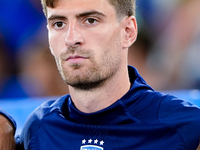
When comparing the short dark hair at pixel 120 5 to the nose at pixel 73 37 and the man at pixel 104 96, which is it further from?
the nose at pixel 73 37

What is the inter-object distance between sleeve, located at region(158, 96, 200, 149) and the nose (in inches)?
18.9

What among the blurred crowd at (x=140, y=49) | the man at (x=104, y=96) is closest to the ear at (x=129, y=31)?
the man at (x=104, y=96)

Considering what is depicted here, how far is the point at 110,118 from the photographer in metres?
1.64

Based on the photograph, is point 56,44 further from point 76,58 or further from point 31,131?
point 31,131

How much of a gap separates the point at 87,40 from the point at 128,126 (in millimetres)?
426

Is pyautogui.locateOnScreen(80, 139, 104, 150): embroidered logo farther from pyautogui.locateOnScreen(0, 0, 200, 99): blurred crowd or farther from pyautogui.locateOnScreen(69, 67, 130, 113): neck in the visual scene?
pyautogui.locateOnScreen(0, 0, 200, 99): blurred crowd

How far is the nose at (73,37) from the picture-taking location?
155 cm

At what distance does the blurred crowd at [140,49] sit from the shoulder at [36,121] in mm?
1892

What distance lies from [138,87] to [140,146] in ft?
1.05

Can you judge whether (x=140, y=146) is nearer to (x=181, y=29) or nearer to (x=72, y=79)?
(x=72, y=79)

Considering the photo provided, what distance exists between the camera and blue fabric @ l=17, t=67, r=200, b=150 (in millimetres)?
1513

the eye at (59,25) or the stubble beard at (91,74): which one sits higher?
the eye at (59,25)

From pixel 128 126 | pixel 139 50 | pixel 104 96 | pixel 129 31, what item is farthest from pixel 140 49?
pixel 128 126

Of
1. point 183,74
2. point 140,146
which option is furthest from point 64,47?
point 183,74
